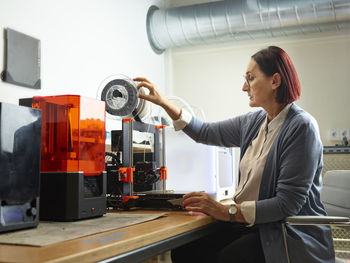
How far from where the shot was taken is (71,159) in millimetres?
1430

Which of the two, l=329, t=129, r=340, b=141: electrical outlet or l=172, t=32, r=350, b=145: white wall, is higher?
l=172, t=32, r=350, b=145: white wall

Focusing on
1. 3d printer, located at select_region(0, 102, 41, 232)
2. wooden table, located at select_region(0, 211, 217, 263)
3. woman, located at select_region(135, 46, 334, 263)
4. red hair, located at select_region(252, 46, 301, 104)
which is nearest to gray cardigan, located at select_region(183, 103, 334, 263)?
woman, located at select_region(135, 46, 334, 263)

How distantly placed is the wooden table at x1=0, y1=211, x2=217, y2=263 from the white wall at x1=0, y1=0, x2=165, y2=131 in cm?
133

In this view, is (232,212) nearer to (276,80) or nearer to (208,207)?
(208,207)

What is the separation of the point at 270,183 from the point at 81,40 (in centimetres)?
184

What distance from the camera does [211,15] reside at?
3574 millimetres

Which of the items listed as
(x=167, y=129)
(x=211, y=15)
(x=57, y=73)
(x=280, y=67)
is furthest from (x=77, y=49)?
(x=280, y=67)

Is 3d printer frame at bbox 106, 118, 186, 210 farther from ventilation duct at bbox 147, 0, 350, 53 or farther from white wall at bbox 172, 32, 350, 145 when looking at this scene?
white wall at bbox 172, 32, 350, 145

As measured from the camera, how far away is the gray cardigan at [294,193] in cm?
150

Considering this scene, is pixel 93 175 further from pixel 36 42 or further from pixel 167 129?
pixel 36 42

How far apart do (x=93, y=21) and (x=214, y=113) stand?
5.53 ft

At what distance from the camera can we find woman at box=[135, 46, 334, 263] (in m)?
1.50

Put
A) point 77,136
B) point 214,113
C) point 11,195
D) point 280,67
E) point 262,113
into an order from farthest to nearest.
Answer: point 214,113, point 262,113, point 280,67, point 77,136, point 11,195

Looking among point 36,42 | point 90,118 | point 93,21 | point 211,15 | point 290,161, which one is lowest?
point 290,161
